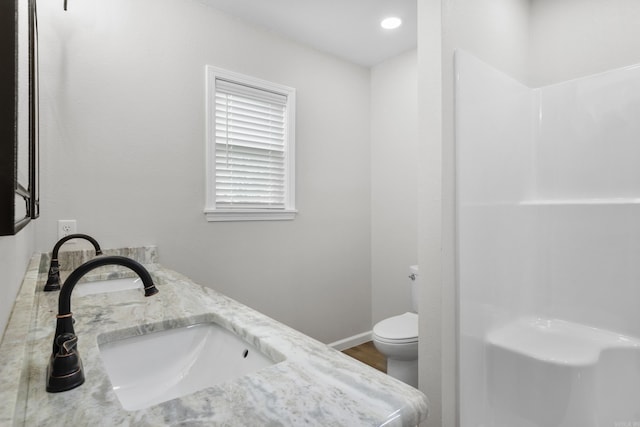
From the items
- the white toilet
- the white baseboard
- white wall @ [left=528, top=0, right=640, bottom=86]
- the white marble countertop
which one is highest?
white wall @ [left=528, top=0, right=640, bottom=86]

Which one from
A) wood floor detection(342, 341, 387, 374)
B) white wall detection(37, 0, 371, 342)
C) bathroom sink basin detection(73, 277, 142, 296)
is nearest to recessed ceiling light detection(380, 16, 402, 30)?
white wall detection(37, 0, 371, 342)

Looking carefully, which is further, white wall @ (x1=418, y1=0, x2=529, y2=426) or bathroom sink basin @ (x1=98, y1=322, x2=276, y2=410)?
white wall @ (x1=418, y1=0, x2=529, y2=426)

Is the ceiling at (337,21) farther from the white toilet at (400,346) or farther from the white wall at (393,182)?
the white toilet at (400,346)

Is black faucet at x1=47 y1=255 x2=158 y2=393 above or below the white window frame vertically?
below

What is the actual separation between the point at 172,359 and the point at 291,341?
1.33ft

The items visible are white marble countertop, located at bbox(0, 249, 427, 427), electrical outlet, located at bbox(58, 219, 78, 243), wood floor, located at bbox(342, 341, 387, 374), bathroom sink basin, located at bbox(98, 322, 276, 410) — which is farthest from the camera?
wood floor, located at bbox(342, 341, 387, 374)

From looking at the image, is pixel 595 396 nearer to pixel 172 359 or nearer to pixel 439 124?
pixel 439 124

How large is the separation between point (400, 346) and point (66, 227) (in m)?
2.00

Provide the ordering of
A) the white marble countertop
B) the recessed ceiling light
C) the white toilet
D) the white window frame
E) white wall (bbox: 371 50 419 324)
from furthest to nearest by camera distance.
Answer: white wall (bbox: 371 50 419 324) → the recessed ceiling light → the white window frame → the white toilet → the white marble countertop

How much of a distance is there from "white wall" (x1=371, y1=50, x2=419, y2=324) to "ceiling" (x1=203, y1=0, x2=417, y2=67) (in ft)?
0.97

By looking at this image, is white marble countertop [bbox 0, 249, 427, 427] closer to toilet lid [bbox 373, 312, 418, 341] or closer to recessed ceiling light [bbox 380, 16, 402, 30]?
toilet lid [bbox 373, 312, 418, 341]

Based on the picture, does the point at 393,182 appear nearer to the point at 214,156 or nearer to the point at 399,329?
the point at 399,329

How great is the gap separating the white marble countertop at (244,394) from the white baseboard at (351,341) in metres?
2.34

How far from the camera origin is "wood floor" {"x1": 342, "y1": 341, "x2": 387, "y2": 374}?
283 centimetres
